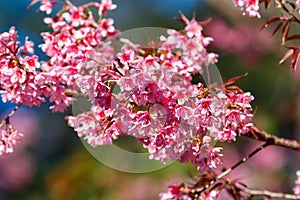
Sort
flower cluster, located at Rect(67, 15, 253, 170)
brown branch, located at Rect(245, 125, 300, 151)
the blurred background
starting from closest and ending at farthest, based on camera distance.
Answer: flower cluster, located at Rect(67, 15, 253, 170), brown branch, located at Rect(245, 125, 300, 151), the blurred background

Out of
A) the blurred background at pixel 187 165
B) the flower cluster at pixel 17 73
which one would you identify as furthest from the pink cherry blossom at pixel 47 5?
the blurred background at pixel 187 165

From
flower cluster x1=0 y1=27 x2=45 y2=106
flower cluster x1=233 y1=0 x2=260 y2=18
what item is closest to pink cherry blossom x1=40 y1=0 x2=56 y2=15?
flower cluster x1=0 y1=27 x2=45 y2=106

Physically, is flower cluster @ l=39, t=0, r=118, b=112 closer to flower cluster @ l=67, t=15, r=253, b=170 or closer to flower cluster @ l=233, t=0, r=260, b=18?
flower cluster @ l=67, t=15, r=253, b=170

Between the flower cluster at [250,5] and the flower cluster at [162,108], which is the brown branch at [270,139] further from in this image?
the flower cluster at [250,5]

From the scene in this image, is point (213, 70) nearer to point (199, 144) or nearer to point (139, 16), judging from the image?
point (199, 144)

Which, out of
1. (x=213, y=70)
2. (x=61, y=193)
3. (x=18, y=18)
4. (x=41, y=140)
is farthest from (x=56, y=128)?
(x=213, y=70)
